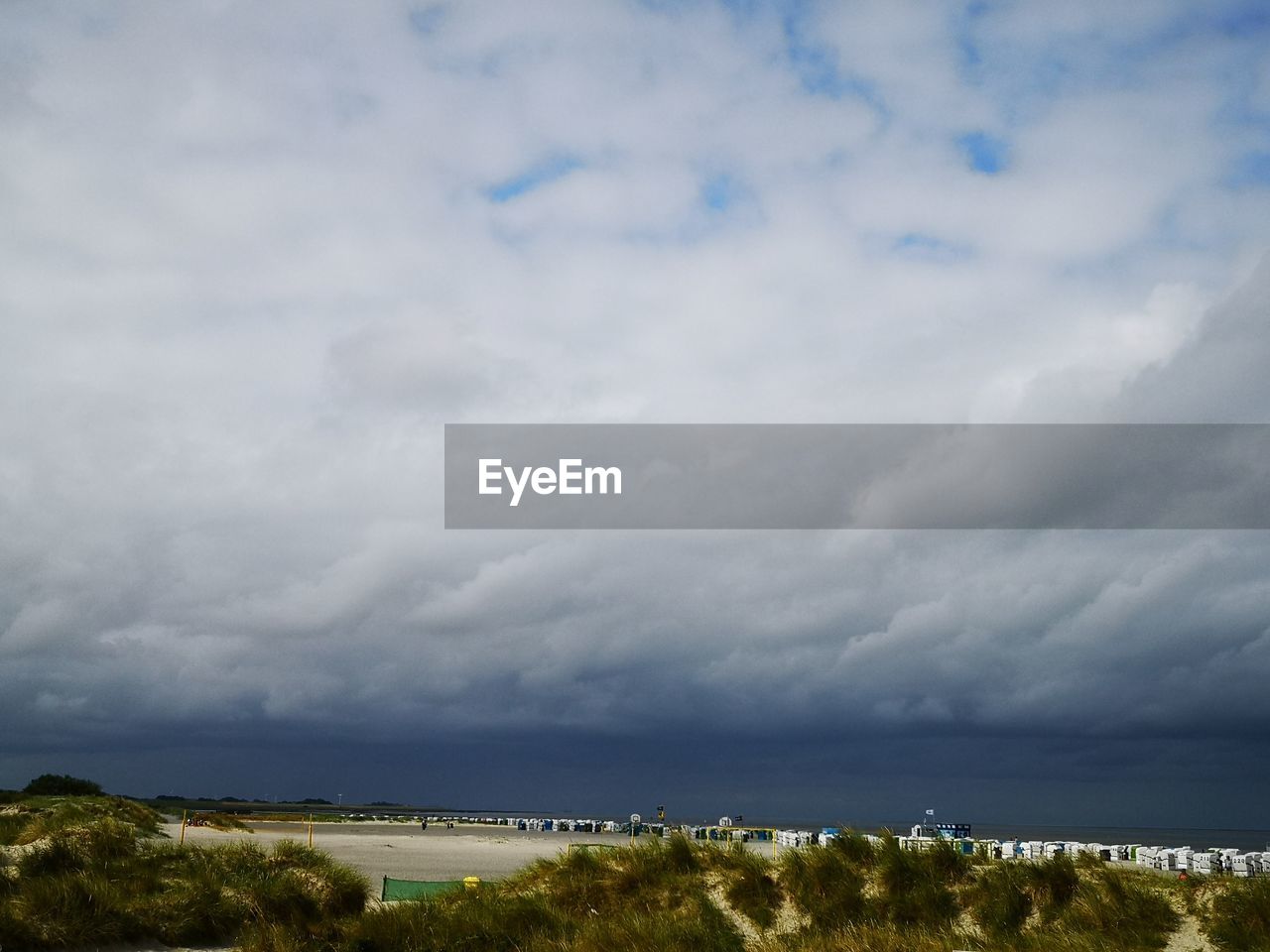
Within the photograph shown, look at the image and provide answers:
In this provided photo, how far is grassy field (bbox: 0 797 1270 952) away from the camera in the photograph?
1336 centimetres

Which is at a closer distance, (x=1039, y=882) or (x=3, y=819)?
(x=1039, y=882)

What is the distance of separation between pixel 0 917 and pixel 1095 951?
13644 millimetres

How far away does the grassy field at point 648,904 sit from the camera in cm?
1336

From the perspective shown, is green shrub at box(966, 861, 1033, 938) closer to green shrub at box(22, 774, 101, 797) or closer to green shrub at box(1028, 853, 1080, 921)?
green shrub at box(1028, 853, 1080, 921)

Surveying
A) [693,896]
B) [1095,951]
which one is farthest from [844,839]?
[1095,951]

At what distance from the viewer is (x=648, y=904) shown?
16344 mm

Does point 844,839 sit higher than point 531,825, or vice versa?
point 844,839

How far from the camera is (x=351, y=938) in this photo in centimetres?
1420

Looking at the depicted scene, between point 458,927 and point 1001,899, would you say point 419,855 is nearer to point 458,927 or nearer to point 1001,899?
point 458,927

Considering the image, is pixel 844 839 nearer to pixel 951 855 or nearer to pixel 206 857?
pixel 951 855

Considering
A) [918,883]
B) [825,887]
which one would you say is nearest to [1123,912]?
[918,883]

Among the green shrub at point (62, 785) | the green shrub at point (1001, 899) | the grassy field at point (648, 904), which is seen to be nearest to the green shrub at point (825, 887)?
the grassy field at point (648, 904)

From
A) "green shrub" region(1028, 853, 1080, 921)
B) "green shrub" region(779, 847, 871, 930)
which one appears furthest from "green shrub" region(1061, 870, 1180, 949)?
"green shrub" region(779, 847, 871, 930)

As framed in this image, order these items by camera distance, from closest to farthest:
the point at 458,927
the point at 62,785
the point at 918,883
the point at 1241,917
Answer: the point at 1241,917 → the point at 458,927 → the point at 918,883 → the point at 62,785
